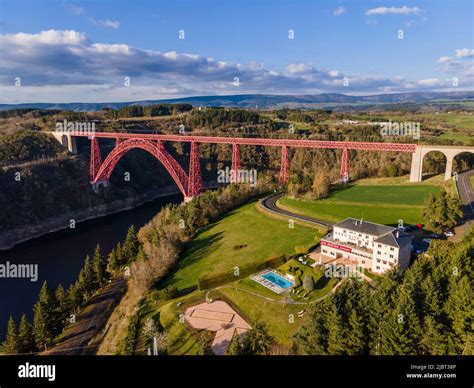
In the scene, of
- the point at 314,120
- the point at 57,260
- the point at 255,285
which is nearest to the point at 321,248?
the point at 255,285

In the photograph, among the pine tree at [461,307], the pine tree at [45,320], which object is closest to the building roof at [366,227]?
the pine tree at [461,307]

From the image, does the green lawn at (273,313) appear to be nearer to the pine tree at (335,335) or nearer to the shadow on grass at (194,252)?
the pine tree at (335,335)

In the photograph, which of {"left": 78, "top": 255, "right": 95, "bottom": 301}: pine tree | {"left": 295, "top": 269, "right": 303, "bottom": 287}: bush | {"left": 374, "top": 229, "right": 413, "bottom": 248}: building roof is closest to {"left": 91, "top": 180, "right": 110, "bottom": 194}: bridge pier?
{"left": 78, "top": 255, "right": 95, "bottom": 301}: pine tree

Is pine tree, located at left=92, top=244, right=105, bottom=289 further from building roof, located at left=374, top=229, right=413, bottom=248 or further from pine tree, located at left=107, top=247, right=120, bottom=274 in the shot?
building roof, located at left=374, top=229, right=413, bottom=248

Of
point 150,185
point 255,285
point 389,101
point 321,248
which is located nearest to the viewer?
point 255,285

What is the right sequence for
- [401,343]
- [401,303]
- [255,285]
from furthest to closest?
[255,285]
[401,303]
[401,343]

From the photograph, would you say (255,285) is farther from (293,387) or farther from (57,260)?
(57,260)

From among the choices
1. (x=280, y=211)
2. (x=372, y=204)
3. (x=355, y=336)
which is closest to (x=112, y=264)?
(x=280, y=211)
